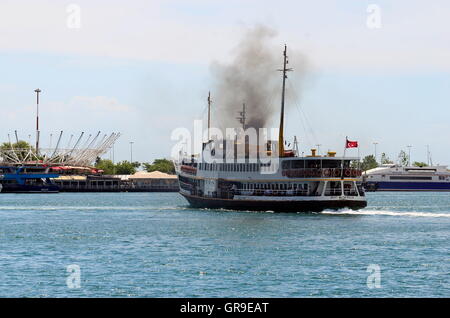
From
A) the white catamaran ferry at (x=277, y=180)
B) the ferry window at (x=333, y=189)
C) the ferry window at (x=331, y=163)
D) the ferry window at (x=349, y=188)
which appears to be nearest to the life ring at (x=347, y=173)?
the white catamaran ferry at (x=277, y=180)

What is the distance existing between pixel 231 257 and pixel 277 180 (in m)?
32.4

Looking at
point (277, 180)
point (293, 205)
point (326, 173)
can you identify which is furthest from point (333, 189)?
point (277, 180)

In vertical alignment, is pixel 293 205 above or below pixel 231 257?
above

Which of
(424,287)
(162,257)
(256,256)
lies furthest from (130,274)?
(424,287)

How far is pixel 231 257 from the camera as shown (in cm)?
4334

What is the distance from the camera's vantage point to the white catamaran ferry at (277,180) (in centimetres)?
7256

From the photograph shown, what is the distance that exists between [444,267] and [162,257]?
15464 millimetres

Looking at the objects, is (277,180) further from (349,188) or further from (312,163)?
(349,188)

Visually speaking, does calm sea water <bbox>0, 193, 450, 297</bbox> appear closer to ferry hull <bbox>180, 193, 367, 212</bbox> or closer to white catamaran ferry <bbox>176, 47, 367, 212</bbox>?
ferry hull <bbox>180, 193, 367, 212</bbox>

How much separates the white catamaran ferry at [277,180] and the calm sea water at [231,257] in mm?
2883

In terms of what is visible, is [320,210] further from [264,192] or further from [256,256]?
[256,256]

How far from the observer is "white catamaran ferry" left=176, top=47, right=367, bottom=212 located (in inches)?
2857

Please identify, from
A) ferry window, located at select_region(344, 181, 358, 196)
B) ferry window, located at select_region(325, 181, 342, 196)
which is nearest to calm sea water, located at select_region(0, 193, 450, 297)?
ferry window, located at select_region(325, 181, 342, 196)

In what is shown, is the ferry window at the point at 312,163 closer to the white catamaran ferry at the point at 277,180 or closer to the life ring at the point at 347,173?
the white catamaran ferry at the point at 277,180
